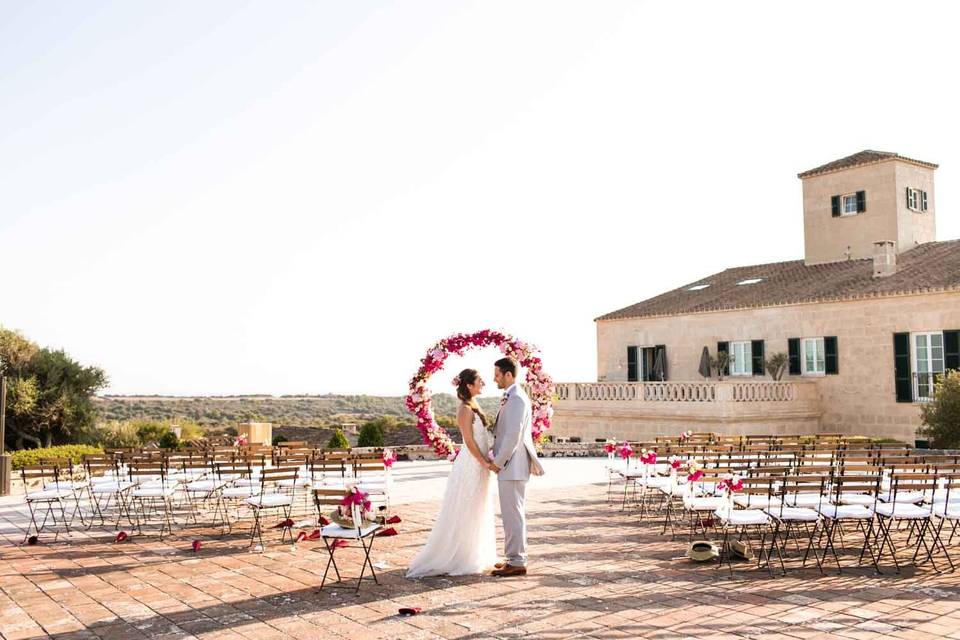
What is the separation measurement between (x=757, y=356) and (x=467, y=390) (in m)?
22.2

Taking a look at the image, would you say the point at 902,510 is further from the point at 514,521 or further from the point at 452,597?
the point at 452,597

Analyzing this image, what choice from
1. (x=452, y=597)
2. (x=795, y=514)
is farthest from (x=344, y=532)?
(x=795, y=514)

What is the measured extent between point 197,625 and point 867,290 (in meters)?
23.4

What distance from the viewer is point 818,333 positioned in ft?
87.7

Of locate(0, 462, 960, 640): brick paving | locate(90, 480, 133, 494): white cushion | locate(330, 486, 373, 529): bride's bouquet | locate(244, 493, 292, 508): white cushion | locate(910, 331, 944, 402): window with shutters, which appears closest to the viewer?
locate(0, 462, 960, 640): brick paving

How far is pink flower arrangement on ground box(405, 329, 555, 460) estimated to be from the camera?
1045cm

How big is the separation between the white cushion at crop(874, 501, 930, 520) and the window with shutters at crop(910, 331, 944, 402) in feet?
54.8

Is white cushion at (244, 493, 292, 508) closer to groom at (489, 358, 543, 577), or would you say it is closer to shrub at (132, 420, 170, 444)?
groom at (489, 358, 543, 577)

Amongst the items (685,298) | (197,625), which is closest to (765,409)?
(685,298)

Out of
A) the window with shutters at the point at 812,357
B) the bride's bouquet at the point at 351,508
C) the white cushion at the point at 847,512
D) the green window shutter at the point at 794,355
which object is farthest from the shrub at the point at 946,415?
the bride's bouquet at the point at 351,508

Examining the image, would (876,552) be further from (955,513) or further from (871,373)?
(871,373)

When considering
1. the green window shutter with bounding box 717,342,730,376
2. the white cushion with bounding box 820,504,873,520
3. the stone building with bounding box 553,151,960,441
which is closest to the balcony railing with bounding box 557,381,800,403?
the stone building with bounding box 553,151,960,441

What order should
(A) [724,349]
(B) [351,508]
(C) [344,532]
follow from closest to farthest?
(C) [344,532]
(B) [351,508]
(A) [724,349]

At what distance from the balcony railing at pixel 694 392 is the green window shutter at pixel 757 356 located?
2.21 m
